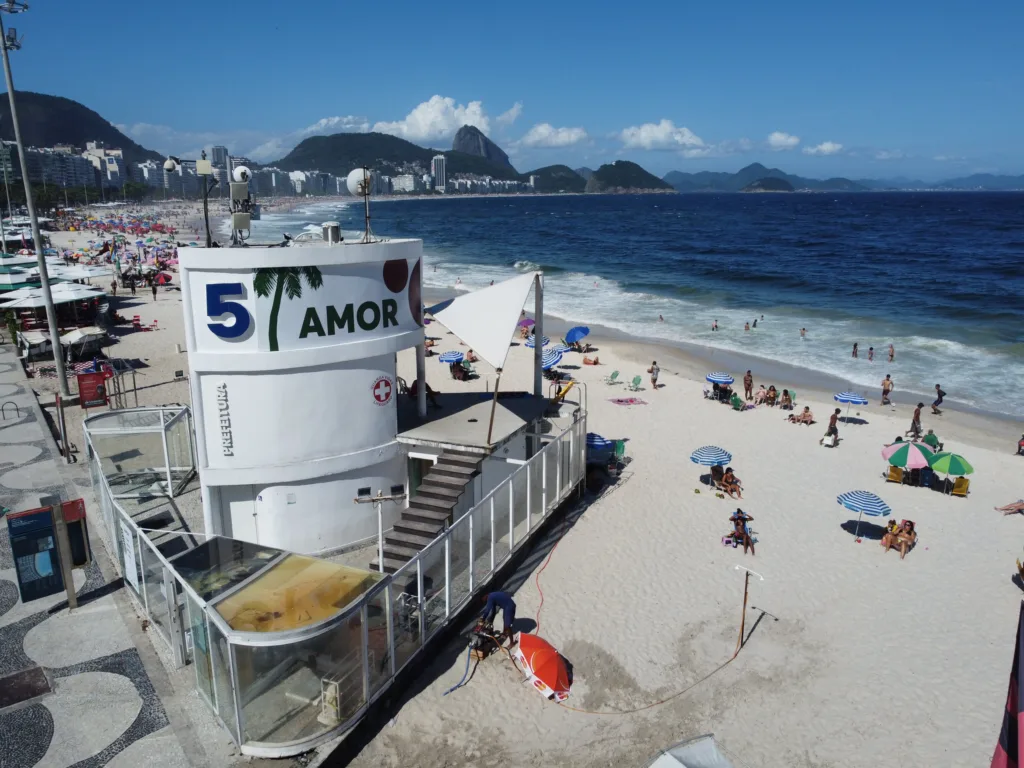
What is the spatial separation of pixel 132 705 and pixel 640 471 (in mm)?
12360

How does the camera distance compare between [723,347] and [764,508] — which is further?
[723,347]

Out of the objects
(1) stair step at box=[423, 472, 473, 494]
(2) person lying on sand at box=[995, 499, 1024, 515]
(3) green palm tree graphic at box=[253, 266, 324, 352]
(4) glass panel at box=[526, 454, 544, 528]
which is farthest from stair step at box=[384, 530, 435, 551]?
(2) person lying on sand at box=[995, 499, 1024, 515]

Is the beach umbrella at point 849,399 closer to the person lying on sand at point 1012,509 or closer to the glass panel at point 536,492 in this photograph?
the person lying on sand at point 1012,509

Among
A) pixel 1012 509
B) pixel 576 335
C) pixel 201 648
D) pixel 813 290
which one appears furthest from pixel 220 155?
pixel 813 290

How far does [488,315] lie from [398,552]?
196 inches

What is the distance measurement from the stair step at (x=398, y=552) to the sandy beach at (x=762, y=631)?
163cm

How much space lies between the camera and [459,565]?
10961 mm

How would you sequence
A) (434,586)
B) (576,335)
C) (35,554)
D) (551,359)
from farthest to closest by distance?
(576,335)
(551,359)
(35,554)
(434,586)

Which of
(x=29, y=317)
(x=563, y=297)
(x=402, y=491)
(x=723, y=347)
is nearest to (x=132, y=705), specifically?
(x=402, y=491)

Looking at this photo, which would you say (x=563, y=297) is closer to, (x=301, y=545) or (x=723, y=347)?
(x=723, y=347)

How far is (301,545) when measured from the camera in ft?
39.4

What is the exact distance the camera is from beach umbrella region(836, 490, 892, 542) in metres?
14.3

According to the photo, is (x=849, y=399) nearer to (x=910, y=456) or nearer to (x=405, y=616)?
(x=910, y=456)

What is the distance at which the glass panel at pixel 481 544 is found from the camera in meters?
11.2
